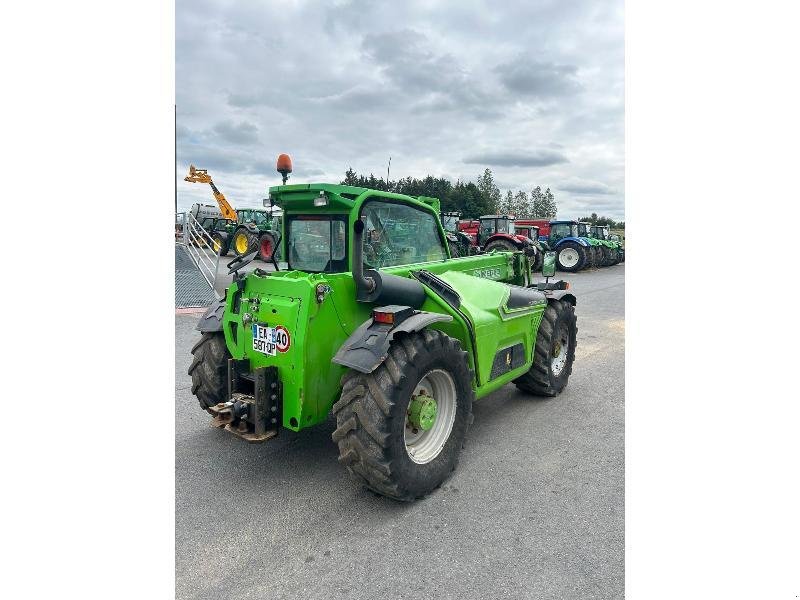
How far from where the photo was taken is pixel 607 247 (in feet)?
68.0

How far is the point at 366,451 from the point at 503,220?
17.8m

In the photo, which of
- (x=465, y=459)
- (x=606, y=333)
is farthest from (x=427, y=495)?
(x=606, y=333)

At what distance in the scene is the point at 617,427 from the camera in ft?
13.8

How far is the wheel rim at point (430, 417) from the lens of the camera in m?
3.21

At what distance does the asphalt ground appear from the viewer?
238 cm

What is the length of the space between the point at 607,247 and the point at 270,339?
66.1 ft

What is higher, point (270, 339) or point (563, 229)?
point (563, 229)

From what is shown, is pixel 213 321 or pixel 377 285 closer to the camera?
pixel 377 285

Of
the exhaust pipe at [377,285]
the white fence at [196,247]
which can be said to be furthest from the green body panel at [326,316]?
the white fence at [196,247]

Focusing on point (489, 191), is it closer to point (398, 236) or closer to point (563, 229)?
point (563, 229)

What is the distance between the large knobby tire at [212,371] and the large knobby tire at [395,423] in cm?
129

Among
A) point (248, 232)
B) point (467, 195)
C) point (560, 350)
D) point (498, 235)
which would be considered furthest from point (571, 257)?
point (467, 195)

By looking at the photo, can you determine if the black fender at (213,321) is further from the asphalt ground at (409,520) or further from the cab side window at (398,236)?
the cab side window at (398,236)

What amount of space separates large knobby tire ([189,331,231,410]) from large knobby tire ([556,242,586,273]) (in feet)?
54.7
